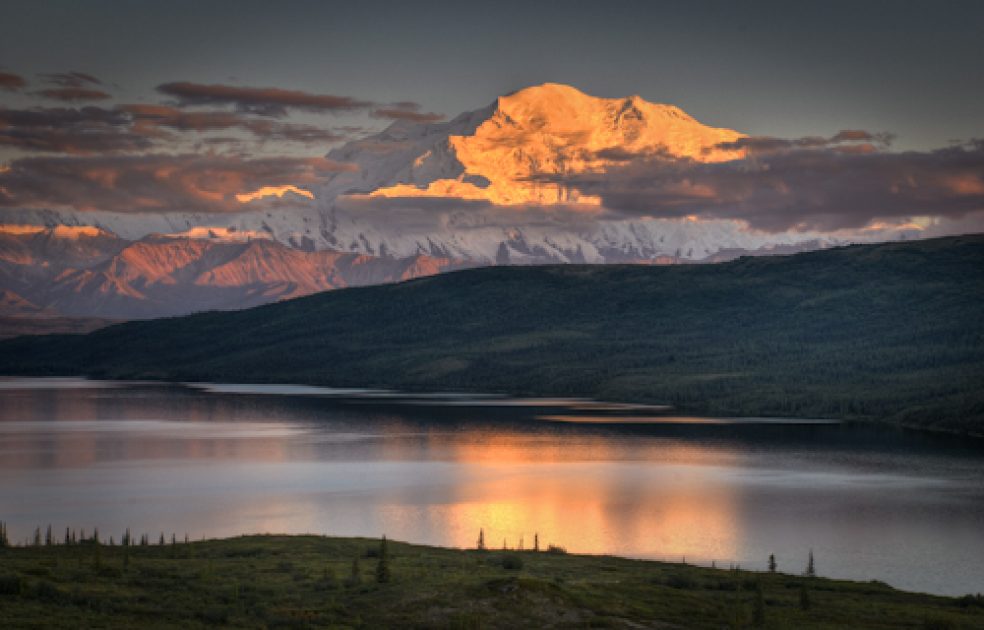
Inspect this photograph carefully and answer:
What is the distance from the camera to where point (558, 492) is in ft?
405

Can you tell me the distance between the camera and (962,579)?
253 feet

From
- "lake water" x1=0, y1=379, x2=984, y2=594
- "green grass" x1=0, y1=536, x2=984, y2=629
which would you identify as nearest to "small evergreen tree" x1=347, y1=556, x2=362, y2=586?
"green grass" x1=0, y1=536, x2=984, y2=629

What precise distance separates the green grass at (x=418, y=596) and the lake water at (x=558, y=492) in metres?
17.3

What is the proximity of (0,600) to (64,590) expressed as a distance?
10.9 feet

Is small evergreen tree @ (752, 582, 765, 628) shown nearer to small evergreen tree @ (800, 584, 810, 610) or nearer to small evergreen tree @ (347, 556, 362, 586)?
small evergreen tree @ (800, 584, 810, 610)

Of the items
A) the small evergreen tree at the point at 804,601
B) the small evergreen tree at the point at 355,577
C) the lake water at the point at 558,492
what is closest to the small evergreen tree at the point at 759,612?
the small evergreen tree at the point at 804,601

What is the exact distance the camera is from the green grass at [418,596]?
50656mm

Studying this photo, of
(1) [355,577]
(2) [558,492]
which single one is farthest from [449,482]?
(1) [355,577]

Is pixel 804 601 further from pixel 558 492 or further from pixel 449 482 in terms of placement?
pixel 449 482

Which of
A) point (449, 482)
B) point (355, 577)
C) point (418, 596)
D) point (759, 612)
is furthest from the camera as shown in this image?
point (449, 482)

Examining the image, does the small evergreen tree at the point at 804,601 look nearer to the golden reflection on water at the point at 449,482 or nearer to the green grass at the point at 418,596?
the green grass at the point at 418,596

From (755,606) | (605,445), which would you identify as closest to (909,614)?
(755,606)

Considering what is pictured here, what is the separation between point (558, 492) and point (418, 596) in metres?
69.2

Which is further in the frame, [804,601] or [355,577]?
[355,577]
